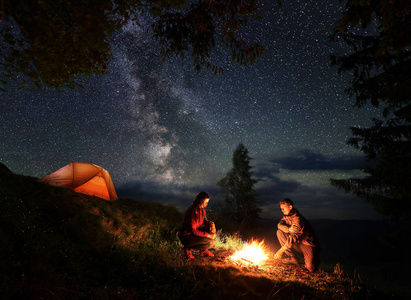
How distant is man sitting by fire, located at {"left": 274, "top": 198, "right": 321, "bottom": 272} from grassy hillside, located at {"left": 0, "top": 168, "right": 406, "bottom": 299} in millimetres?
432

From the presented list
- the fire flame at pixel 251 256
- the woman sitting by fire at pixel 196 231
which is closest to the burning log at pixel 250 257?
the fire flame at pixel 251 256

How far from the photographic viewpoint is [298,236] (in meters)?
6.18

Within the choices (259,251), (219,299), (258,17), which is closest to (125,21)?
(258,17)

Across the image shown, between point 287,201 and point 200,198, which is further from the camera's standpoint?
point 200,198

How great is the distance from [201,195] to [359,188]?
788 centimetres

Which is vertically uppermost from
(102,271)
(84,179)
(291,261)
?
(84,179)

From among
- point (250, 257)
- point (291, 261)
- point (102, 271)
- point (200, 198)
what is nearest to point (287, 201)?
point (291, 261)

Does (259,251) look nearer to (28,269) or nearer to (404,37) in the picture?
(28,269)

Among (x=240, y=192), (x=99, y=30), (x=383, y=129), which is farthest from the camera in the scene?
(x=240, y=192)

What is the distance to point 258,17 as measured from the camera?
20.8ft

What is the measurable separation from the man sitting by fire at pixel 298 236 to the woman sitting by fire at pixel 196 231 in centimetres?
230

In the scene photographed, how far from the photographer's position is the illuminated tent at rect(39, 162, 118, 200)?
11.8 metres

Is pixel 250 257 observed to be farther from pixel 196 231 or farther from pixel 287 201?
pixel 287 201

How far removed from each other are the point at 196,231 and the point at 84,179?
9.06 meters
